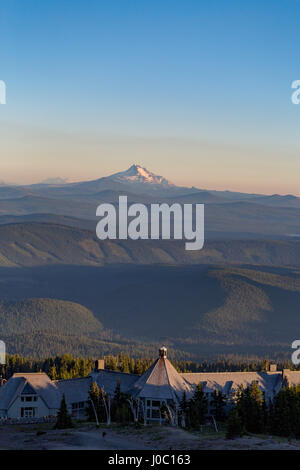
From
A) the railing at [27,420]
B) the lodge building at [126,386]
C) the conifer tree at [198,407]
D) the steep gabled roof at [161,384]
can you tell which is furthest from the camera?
the railing at [27,420]

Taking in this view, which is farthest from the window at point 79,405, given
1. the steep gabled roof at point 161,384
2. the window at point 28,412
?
the steep gabled roof at point 161,384

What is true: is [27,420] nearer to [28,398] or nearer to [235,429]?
[28,398]

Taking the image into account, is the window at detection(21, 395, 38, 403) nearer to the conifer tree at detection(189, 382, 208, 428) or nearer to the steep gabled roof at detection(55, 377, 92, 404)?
the steep gabled roof at detection(55, 377, 92, 404)

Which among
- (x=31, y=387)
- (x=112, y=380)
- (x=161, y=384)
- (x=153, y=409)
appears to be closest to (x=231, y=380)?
(x=161, y=384)

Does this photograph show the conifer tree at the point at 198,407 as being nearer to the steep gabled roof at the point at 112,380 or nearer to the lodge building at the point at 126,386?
the lodge building at the point at 126,386

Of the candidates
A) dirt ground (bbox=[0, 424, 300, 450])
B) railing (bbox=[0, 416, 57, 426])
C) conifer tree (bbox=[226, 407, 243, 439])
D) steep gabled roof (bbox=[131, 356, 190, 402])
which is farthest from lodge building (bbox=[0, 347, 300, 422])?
conifer tree (bbox=[226, 407, 243, 439])

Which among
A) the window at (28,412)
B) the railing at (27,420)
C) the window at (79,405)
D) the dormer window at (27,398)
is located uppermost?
the dormer window at (27,398)
